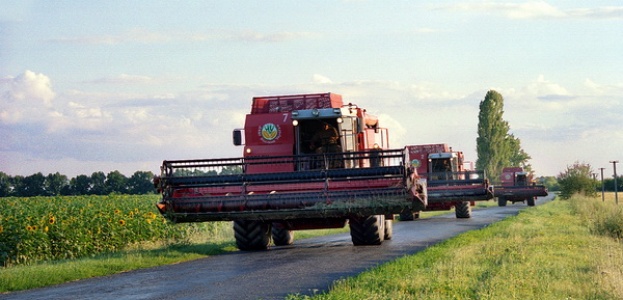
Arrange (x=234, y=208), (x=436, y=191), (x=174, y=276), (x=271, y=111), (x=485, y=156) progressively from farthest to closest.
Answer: (x=485, y=156) < (x=436, y=191) < (x=271, y=111) < (x=234, y=208) < (x=174, y=276)

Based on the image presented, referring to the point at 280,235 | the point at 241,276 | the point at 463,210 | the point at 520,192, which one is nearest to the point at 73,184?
the point at 520,192

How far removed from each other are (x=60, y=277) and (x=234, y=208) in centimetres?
489

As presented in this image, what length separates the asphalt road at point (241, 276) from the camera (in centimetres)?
1399

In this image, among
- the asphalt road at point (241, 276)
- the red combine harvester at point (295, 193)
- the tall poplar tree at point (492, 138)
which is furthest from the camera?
the tall poplar tree at point (492, 138)

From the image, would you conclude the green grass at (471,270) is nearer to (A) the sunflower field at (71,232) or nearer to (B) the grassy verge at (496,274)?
(B) the grassy verge at (496,274)

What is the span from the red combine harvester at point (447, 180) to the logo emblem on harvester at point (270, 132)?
15557 millimetres

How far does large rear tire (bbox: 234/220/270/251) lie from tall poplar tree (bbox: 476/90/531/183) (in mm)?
84360

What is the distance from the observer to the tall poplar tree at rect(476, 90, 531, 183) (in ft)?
350

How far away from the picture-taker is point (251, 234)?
23.5 metres

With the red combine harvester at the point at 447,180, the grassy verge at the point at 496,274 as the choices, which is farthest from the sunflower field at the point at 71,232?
the red combine harvester at the point at 447,180

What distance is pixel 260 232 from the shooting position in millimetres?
23453

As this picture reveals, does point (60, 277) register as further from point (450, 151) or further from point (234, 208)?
point (450, 151)

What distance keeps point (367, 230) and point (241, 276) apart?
7.52 meters

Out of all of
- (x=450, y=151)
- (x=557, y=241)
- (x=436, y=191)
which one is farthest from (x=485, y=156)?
(x=557, y=241)
